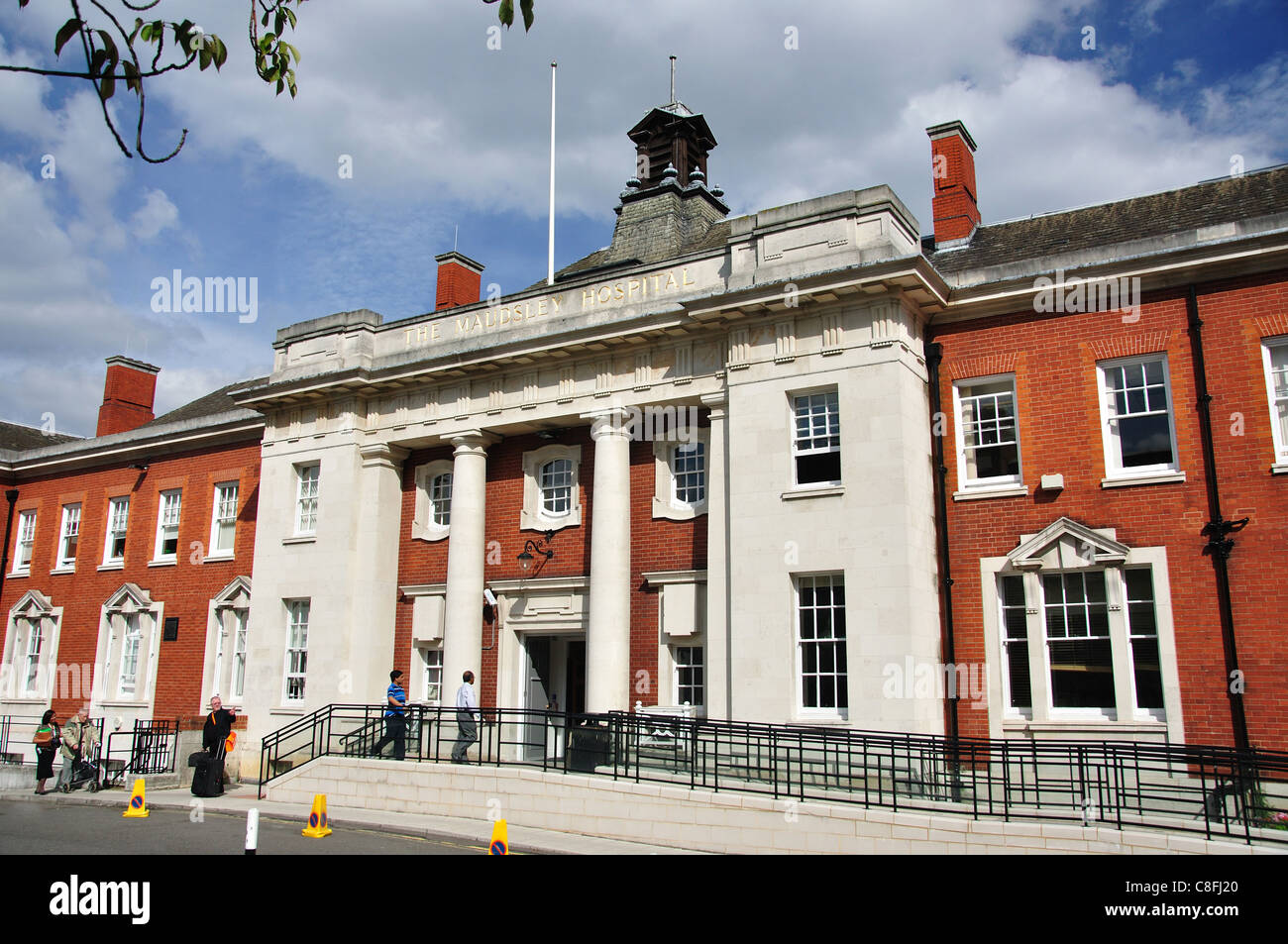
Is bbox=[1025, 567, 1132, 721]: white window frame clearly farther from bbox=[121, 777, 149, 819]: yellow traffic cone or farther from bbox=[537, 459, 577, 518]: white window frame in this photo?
bbox=[121, 777, 149, 819]: yellow traffic cone

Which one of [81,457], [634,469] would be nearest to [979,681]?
[634,469]

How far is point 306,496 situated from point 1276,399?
1855 cm

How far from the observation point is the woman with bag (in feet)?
64.1

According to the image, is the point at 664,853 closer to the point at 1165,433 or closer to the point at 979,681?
the point at 979,681

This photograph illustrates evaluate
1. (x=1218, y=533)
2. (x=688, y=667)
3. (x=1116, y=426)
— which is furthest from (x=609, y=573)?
(x=1218, y=533)

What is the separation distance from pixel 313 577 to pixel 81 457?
12.1 metres

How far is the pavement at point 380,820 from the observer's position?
13378 millimetres

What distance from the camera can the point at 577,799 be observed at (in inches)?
577

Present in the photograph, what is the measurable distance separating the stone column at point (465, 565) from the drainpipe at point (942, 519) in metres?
8.86

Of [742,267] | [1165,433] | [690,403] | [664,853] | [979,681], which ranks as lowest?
[664,853]

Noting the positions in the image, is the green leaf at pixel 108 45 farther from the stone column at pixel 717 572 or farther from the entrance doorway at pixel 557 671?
the entrance doorway at pixel 557 671

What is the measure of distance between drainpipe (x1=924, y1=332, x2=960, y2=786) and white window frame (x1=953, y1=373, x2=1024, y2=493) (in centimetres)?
26
